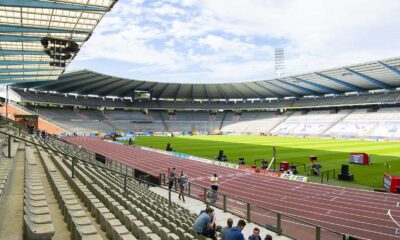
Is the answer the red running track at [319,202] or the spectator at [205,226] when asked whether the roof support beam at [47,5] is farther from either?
the spectator at [205,226]

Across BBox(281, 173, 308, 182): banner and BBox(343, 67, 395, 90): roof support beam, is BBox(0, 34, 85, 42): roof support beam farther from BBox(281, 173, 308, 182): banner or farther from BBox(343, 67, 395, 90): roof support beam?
BBox(343, 67, 395, 90): roof support beam

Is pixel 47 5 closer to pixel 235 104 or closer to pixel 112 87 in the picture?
pixel 112 87

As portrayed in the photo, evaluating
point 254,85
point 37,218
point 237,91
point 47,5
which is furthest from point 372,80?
point 37,218

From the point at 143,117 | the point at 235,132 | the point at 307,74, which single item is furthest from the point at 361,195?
the point at 143,117

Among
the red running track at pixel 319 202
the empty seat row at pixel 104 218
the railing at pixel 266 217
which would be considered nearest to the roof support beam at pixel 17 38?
the railing at pixel 266 217

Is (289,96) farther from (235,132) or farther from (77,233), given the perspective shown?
(77,233)

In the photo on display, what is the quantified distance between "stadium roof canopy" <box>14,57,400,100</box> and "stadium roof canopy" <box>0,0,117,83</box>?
36.0 meters

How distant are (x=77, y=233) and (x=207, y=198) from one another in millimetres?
9562

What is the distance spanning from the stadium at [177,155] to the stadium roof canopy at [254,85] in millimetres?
408

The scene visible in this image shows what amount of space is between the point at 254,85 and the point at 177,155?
50735mm

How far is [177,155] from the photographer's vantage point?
35625 mm

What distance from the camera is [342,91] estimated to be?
245ft

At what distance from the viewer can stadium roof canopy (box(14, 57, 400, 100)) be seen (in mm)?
56656

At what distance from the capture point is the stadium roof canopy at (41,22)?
16.7 meters
